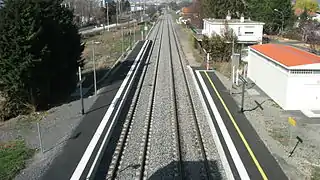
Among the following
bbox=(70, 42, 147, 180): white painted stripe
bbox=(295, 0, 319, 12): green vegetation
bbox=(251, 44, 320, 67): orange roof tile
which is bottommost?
bbox=(70, 42, 147, 180): white painted stripe

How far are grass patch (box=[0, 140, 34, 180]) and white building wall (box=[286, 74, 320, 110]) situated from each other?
37.3ft

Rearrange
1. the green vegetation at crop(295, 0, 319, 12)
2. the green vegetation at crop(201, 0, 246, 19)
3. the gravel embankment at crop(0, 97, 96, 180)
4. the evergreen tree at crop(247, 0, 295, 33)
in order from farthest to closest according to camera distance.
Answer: the green vegetation at crop(295, 0, 319, 12)
the evergreen tree at crop(247, 0, 295, 33)
the green vegetation at crop(201, 0, 246, 19)
the gravel embankment at crop(0, 97, 96, 180)

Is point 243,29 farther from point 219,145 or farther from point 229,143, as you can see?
point 219,145

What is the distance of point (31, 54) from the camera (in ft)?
55.3

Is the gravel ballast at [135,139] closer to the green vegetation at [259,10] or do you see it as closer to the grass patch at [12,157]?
the grass patch at [12,157]

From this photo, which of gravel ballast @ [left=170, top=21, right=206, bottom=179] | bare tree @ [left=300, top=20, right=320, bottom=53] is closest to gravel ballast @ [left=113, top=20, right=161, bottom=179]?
gravel ballast @ [left=170, top=21, right=206, bottom=179]

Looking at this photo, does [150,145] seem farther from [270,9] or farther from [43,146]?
[270,9]

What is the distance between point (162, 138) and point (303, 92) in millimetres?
7416

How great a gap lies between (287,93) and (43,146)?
A: 426 inches

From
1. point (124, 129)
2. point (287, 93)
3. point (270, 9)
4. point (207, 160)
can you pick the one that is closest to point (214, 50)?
point (287, 93)

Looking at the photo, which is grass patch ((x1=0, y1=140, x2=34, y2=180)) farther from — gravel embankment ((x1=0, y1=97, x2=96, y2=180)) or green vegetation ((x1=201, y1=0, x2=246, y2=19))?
green vegetation ((x1=201, y1=0, x2=246, y2=19))

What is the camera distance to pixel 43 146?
1353 centimetres

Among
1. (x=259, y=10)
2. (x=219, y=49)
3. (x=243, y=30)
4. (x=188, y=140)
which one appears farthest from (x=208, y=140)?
(x=259, y=10)

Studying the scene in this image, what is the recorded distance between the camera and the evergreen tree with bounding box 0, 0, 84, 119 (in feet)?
54.6
